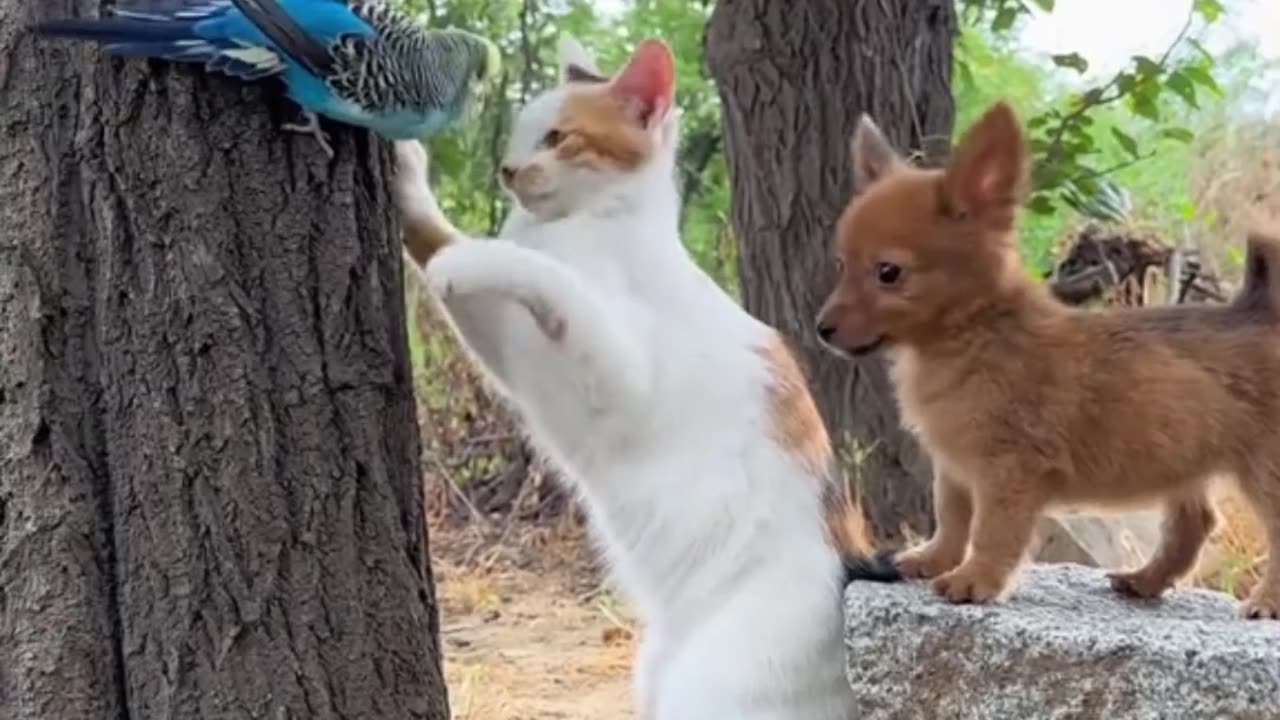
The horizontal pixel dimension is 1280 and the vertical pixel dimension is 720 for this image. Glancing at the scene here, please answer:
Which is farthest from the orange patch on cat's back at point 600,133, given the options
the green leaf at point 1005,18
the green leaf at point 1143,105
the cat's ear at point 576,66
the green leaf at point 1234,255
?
the green leaf at point 1234,255

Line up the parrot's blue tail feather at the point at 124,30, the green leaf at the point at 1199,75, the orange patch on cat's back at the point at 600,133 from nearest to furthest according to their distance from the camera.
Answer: the parrot's blue tail feather at the point at 124,30, the orange patch on cat's back at the point at 600,133, the green leaf at the point at 1199,75

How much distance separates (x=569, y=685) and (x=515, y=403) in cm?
189

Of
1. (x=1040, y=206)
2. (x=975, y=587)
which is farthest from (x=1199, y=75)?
(x=975, y=587)

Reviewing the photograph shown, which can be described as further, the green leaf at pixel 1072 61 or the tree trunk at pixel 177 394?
the green leaf at pixel 1072 61

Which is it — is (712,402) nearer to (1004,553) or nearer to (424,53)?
(1004,553)

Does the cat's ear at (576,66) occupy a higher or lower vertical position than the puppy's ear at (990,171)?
higher

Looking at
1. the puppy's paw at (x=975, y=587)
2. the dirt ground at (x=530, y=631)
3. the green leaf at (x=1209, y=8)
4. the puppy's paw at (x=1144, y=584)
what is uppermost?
the green leaf at (x=1209, y=8)

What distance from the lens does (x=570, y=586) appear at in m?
5.26

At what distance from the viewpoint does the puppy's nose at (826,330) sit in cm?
211

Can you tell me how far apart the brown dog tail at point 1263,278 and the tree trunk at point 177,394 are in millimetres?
1031

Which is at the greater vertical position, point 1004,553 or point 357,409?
point 357,409

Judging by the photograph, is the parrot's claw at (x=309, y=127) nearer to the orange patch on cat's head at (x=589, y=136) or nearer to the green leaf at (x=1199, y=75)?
the orange patch on cat's head at (x=589, y=136)

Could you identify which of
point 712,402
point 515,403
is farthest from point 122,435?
point 712,402

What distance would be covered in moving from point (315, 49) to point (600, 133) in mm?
532
